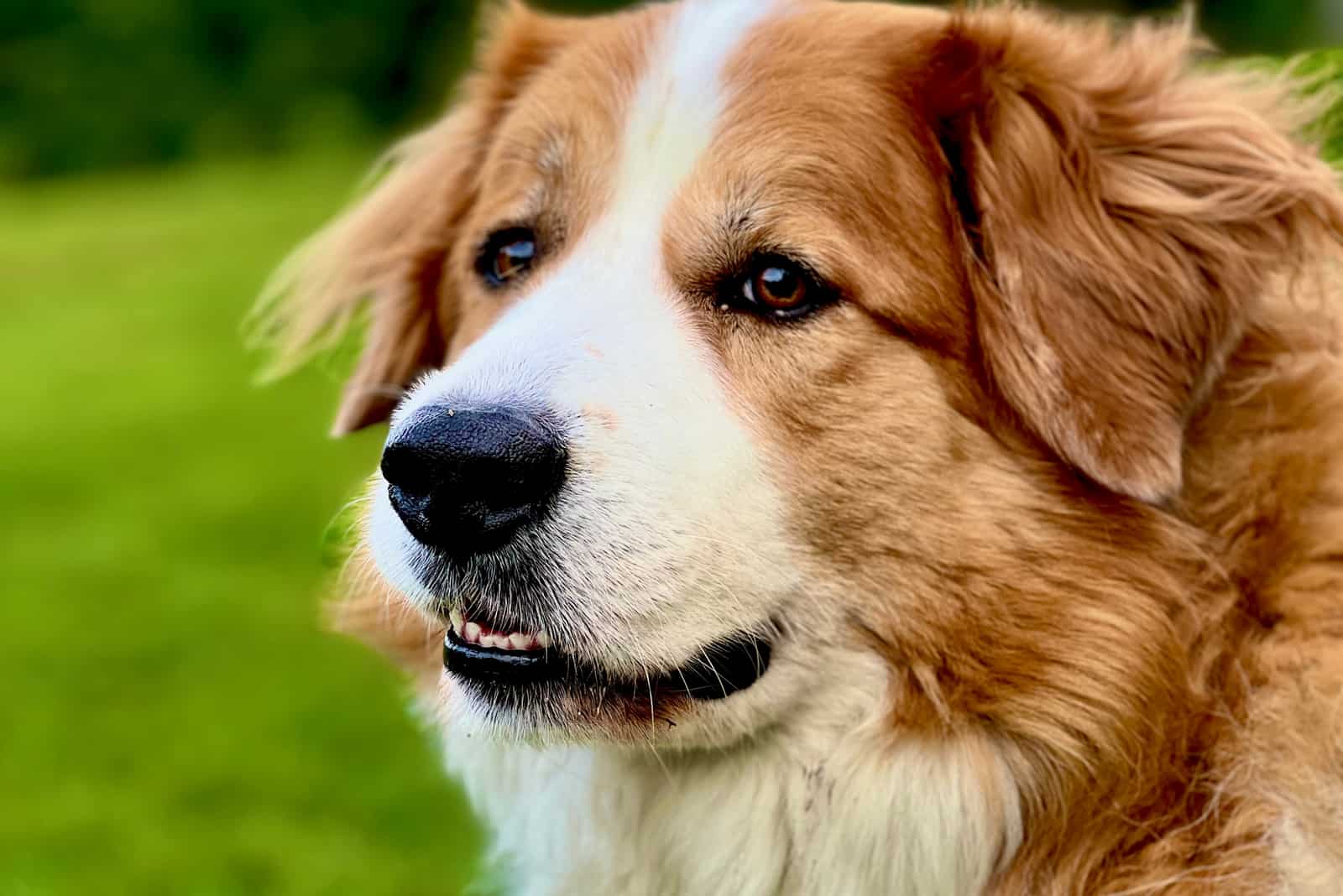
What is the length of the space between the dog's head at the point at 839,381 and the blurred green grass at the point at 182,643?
2597 millimetres

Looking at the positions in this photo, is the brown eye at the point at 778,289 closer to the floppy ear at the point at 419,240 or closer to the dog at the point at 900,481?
the dog at the point at 900,481

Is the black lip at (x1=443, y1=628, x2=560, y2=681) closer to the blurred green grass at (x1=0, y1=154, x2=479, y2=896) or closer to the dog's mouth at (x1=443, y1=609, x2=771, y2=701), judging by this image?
the dog's mouth at (x1=443, y1=609, x2=771, y2=701)

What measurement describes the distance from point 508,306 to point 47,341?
Result: 10.7 meters

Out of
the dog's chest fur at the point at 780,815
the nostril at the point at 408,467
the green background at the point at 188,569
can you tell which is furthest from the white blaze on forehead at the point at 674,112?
the green background at the point at 188,569

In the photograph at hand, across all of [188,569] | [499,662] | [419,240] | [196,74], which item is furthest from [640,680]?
[196,74]

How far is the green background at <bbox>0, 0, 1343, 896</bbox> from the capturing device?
16.6ft

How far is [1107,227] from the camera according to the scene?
2.64 meters

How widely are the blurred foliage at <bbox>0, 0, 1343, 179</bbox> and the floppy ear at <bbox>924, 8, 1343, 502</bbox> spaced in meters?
19.5

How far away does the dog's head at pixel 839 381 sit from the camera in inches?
93.0

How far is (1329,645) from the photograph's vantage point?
2389mm

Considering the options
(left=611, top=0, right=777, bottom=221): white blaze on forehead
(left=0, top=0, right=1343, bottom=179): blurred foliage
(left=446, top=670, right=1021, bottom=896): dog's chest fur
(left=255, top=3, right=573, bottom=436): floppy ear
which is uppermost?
(left=611, top=0, right=777, bottom=221): white blaze on forehead

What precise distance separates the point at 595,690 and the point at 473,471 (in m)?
0.46

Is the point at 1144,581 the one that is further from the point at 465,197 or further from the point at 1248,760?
the point at 465,197

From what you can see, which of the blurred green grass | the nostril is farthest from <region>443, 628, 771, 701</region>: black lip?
the blurred green grass
